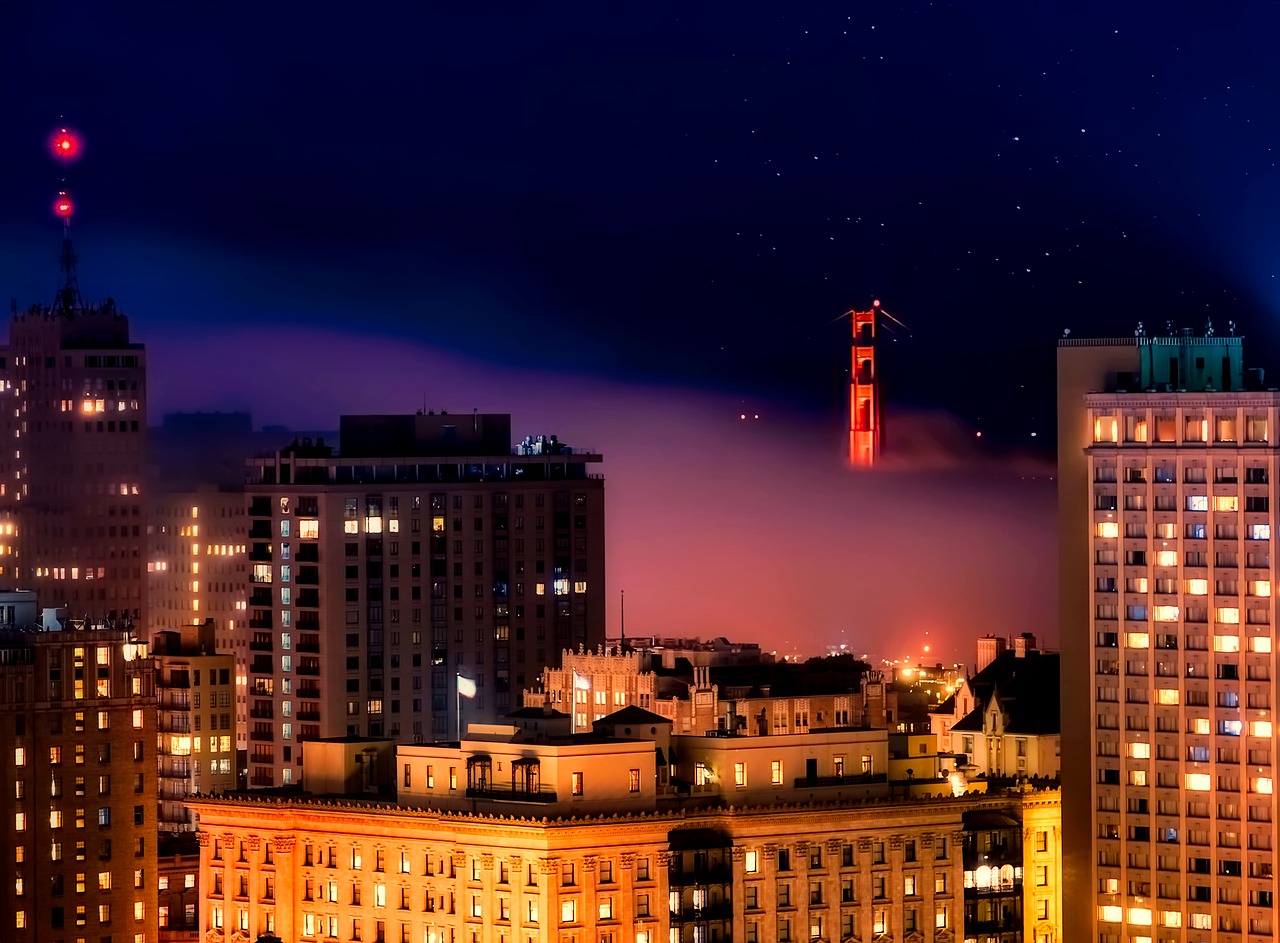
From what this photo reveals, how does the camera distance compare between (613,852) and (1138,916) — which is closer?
(613,852)

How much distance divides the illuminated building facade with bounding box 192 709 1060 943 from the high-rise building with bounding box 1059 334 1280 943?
27.0ft

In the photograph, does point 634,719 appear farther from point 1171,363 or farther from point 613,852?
point 1171,363

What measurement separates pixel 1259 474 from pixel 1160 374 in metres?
8.09

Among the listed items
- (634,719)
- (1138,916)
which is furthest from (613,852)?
(1138,916)

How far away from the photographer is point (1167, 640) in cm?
18062

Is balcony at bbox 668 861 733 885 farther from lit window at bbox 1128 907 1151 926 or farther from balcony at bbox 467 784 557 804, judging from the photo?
lit window at bbox 1128 907 1151 926

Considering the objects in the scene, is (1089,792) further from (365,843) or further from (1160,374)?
(365,843)

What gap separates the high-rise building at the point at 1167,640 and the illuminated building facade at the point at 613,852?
27.0 ft

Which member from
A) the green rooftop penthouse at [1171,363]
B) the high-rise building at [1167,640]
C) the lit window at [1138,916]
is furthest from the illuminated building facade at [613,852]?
the green rooftop penthouse at [1171,363]

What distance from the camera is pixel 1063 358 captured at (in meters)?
186

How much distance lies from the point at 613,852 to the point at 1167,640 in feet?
97.5

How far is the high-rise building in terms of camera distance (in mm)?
178500

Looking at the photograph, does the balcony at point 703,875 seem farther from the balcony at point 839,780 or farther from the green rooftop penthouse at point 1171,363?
the green rooftop penthouse at point 1171,363

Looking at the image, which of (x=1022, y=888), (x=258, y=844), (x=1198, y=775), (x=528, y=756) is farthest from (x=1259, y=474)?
(x=258, y=844)
